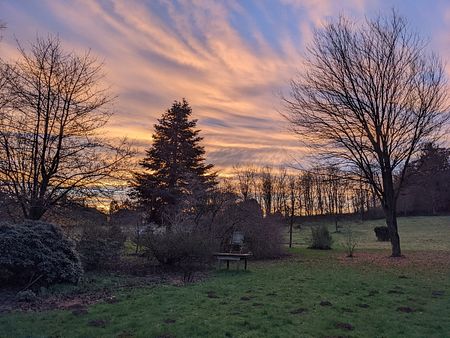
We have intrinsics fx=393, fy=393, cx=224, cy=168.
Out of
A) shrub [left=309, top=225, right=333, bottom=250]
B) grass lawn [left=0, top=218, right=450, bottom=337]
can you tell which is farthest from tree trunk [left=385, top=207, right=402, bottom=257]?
shrub [left=309, top=225, right=333, bottom=250]

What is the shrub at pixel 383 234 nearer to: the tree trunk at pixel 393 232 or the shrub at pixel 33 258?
the tree trunk at pixel 393 232

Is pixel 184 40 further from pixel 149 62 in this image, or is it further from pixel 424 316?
pixel 424 316

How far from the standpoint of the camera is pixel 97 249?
12.5 m

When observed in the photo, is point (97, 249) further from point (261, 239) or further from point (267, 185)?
point (267, 185)

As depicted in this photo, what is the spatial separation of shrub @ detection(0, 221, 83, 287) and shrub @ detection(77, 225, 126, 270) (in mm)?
2153

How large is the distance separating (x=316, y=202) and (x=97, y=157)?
166 ft

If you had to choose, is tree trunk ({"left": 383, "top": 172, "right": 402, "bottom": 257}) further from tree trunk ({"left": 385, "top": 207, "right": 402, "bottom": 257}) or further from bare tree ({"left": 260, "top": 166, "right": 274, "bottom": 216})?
bare tree ({"left": 260, "top": 166, "right": 274, "bottom": 216})

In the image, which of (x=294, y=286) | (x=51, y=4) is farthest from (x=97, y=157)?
(x=294, y=286)

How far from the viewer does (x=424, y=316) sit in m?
6.89

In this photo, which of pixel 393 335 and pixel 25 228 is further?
pixel 25 228

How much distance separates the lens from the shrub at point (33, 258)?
9.00m

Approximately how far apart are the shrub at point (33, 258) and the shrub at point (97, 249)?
7.07 ft

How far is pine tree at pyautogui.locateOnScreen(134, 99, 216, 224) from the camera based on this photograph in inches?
1055

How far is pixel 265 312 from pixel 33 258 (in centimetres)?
572
